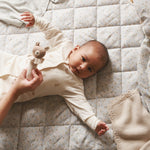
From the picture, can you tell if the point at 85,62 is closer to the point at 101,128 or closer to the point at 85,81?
the point at 85,81

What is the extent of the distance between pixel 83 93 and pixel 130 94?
24 cm

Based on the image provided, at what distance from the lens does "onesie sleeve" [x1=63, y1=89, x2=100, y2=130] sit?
3.43 feet

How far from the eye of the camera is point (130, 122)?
106 centimetres

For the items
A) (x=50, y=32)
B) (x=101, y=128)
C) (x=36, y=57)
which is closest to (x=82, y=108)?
(x=101, y=128)

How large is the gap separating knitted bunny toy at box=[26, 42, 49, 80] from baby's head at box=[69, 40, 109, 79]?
0.22 meters

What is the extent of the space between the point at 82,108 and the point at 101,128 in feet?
0.44

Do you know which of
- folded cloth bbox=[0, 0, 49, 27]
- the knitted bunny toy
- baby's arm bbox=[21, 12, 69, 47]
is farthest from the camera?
folded cloth bbox=[0, 0, 49, 27]

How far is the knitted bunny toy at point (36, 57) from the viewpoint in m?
0.91

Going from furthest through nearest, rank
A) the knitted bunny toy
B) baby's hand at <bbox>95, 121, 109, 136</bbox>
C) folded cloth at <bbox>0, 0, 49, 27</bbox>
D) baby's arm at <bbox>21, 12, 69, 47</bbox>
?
folded cloth at <bbox>0, 0, 49, 27</bbox>
baby's arm at <bbox>21, 12, 69, 47</bbox>
baby's hand at <bbox>95, 121, 109, 136</bbox>
the knitted bunny toy

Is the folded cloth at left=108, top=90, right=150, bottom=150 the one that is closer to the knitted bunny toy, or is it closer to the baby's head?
the baby's head

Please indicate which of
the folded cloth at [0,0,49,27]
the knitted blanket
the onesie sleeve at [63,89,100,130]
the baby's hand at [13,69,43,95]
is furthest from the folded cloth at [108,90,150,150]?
the folded cloth at [0,0,49,27]

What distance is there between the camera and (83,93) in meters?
1.15

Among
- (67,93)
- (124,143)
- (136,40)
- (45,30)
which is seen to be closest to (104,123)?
(124,143)

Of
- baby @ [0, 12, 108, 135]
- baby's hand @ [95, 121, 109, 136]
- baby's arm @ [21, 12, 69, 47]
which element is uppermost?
baby's arm @ [21, 12, 69, 47]
